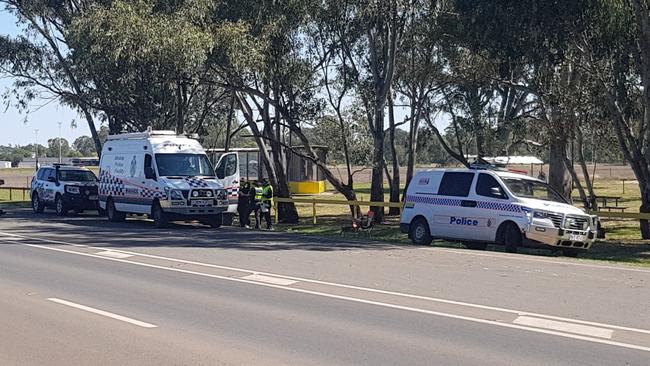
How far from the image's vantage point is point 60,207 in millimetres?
34219

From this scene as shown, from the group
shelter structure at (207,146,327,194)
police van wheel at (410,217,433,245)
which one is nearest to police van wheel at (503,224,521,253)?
police van wheel at (410,217,433,245)

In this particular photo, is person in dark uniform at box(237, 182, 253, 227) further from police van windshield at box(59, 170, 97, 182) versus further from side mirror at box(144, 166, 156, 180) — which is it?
police van windshield at box(59, 170, 97, 182)

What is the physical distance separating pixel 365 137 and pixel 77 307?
25.0 meters

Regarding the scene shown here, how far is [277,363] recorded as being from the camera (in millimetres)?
7949

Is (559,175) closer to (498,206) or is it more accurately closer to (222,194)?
(222,194)

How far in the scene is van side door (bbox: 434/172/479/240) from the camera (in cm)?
2003

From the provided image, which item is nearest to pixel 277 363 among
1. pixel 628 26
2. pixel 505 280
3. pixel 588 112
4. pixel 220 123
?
pixel 505 280

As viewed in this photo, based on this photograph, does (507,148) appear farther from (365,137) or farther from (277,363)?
(277,363)

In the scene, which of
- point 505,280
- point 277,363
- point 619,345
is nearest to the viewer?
point 277,363

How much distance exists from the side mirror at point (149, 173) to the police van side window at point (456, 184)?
1008 cm

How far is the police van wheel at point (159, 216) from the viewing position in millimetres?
26602

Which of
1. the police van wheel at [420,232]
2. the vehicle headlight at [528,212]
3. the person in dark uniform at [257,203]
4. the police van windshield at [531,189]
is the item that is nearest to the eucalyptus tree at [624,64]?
the police van windshield at [531,189]

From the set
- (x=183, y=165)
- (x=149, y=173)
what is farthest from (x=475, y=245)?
(x=149, y=173)

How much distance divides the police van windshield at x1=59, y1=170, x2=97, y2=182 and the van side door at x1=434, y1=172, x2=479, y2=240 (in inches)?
734
